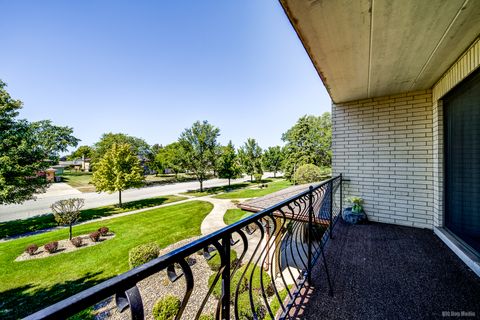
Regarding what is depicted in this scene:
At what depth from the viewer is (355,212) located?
12.1 ft

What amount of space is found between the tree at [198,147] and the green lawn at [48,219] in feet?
13.7

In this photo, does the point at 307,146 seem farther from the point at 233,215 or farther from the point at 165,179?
the point at 165,179

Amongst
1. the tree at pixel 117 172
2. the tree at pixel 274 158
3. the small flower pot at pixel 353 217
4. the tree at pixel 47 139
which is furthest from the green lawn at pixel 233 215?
the tree at pixel 274 158

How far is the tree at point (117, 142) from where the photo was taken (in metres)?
30.5

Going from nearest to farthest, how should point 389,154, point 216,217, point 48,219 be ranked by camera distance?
point 389,154
point 216,217
point 48,219

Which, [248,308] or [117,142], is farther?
[117,142]

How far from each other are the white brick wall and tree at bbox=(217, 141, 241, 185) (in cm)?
Result: 1528

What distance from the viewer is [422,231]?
3250 millimetres

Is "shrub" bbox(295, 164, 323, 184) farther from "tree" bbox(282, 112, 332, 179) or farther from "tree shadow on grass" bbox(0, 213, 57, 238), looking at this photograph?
"tree shadow on grass" bbox(0, 213, 57, 238)

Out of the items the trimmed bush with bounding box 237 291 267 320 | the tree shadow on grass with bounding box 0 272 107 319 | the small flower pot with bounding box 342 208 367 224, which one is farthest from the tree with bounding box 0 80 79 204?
the small flower pot with bounding box 342 208 367 224

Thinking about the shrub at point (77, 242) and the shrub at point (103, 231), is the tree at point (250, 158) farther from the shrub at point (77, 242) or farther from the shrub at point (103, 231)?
the shrub at point (77, 242)

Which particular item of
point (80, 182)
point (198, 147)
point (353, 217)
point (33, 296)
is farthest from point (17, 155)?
point (80, 182)

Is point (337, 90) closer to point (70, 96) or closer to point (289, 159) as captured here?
point (70, 96)

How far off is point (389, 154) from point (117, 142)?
3706 cm
